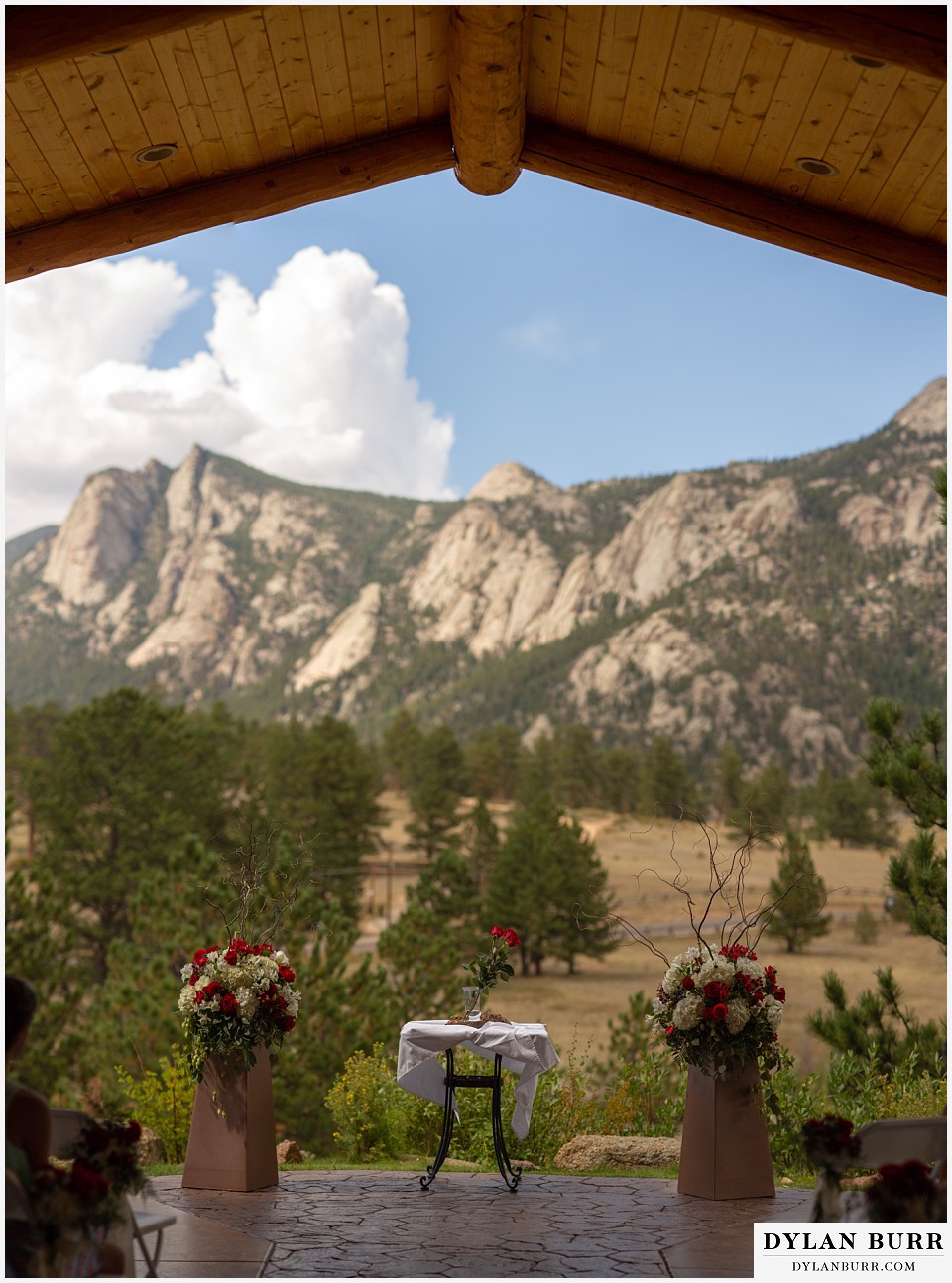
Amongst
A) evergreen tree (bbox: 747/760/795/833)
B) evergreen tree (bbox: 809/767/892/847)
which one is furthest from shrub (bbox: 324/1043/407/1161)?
evergreen tree (bbox: 809/767/892/847)

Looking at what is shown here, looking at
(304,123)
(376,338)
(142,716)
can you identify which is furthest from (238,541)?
(304,123)

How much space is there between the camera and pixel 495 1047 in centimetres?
489

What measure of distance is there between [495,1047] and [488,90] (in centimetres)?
371

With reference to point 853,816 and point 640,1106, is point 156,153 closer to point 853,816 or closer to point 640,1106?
point 640,1106

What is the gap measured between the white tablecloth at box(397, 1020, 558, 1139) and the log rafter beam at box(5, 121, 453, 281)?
3.32 m

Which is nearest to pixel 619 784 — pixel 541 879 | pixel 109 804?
pixel 541 879

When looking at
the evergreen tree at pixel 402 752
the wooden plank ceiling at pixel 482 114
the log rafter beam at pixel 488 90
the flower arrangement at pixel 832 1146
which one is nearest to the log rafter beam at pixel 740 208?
the wooden plank ceiling at pixel 482 114

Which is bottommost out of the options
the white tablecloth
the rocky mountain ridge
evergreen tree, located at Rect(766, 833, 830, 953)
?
evergreen tree, located at Rect(766, 833, 830, 953)

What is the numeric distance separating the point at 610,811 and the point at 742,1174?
41.6 metres

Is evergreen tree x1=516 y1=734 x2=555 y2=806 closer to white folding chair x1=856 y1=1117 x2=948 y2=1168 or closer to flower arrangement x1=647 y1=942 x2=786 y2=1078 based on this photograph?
flower arrangement x1=647 y1=942 x2=786 y2=1078

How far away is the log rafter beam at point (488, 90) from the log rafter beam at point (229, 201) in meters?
0.22

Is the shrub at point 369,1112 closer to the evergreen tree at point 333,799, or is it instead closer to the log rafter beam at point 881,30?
the log rafter beam at point 881,30

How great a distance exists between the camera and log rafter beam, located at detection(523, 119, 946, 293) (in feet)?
14.3

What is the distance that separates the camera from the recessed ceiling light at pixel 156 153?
415 cm
